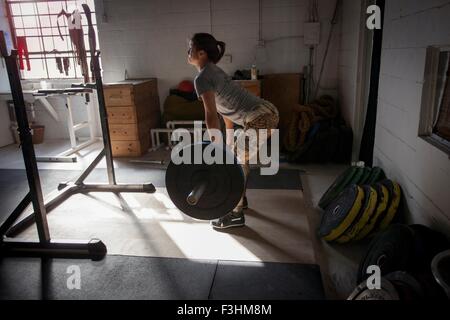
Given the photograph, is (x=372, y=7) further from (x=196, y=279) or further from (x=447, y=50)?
(x=196, y=279)

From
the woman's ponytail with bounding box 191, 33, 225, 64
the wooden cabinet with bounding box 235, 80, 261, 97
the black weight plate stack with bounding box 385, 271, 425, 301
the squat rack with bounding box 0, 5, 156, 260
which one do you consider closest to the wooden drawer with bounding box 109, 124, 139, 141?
the wooden cabinet with bounding box 235, 80, 261, 97

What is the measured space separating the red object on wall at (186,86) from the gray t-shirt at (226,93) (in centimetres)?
267

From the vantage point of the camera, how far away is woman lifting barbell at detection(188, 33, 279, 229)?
2.34 meters

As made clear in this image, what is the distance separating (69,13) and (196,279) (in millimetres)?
4899

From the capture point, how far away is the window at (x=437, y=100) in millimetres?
1879

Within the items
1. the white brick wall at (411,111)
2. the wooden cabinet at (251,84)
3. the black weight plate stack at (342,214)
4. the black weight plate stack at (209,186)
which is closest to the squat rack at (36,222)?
the black weight plate stack at (209,186)

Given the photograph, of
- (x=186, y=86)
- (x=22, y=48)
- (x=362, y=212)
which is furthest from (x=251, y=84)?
(x=22, y=48)

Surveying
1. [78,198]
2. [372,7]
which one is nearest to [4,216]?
[78,198]

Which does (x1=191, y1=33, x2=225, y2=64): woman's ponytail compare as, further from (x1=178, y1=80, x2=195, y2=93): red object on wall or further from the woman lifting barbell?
(x1=178, y1=80, x2=195, y2=93): red object on wall

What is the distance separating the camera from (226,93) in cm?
246

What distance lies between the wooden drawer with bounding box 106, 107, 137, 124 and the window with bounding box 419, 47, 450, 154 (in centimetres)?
349

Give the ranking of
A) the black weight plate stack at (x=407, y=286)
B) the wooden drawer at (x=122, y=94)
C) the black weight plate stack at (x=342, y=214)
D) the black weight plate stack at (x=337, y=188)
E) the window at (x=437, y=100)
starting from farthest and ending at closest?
the wooden drawer at (x=122, y=94), the black weight plate stack at (x=337, y=188), the black weight plate stack at (x=342, y=214), the window at (x=437, y=100), the black weight plate stack at (x=407, y=286)

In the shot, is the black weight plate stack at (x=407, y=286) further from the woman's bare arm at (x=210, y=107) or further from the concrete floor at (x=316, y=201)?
the woman's bare arm at (x=210, y=107)

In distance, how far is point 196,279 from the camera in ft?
6.80
